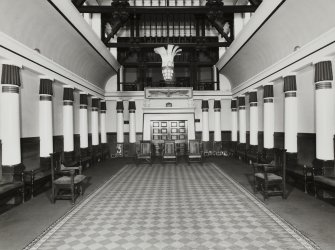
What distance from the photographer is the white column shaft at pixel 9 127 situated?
5609 mm

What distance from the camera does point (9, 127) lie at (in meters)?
5.67

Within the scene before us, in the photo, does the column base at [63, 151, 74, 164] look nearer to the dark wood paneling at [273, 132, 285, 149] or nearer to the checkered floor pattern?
the checkered floor pattern

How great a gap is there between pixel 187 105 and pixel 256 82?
424 centimetres

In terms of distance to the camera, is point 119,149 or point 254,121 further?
point 119,149

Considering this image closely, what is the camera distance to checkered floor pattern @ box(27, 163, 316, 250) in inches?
139

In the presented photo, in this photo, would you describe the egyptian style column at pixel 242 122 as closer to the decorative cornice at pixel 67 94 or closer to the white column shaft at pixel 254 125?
the white column shaft at pixel 254 125

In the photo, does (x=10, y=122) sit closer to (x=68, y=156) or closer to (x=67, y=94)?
(x=68, y=156)

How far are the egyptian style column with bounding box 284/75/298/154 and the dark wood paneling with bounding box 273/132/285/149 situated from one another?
3.68 ft

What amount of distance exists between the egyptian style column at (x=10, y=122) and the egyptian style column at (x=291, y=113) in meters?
6.66

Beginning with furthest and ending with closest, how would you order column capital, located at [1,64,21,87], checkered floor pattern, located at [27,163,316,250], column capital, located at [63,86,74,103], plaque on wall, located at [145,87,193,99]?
plaque on wall, located at [145,87,193,99], column capital, located at [63,86,74,103], column capital, located at [1,64,21,87], checkered floor pattern, located at [27,163,316,250]

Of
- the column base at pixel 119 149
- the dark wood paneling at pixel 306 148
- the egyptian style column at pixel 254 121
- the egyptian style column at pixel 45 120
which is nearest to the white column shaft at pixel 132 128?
the column base at pixel 119 149

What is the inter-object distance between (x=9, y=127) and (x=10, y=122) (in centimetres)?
11

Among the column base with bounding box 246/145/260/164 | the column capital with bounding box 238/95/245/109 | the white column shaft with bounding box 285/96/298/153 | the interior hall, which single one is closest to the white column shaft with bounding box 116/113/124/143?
the interior hall

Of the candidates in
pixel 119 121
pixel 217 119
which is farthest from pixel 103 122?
pixel 217 119
